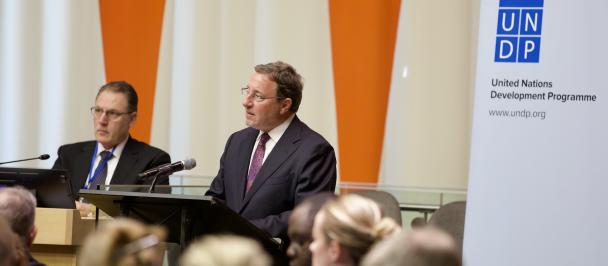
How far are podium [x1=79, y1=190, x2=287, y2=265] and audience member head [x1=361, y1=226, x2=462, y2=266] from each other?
2187 millimetres

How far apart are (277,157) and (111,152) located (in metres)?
1.23

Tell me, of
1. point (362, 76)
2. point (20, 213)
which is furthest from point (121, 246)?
point (362, 76)

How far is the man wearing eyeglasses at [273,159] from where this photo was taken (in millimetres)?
4801

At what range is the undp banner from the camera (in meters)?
4.24

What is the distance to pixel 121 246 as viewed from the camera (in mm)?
1839

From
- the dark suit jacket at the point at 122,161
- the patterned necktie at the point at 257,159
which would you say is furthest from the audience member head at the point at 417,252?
the dark suit jacket at the point at 122,161

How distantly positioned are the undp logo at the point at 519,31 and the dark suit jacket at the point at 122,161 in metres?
2.13

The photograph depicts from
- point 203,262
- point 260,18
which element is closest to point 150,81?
point 260,18

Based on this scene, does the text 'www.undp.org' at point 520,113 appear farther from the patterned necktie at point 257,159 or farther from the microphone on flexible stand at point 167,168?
the microphone on flexible stand at point 167,168

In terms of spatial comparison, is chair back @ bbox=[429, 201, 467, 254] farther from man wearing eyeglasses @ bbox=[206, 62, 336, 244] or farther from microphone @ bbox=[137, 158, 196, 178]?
microphone @ bbox=[137, 158, 196, 178]

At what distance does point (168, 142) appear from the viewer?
780cm

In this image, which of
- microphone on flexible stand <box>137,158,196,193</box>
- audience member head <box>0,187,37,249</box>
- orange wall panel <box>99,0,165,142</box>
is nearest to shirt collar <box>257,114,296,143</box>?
microphone on flexible stand <box>137,158,196,193</box>

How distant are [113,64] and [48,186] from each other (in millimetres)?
3461

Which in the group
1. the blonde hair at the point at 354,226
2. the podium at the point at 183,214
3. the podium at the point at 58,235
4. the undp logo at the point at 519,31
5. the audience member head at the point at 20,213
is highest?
the undp logo at the point at 519,31
